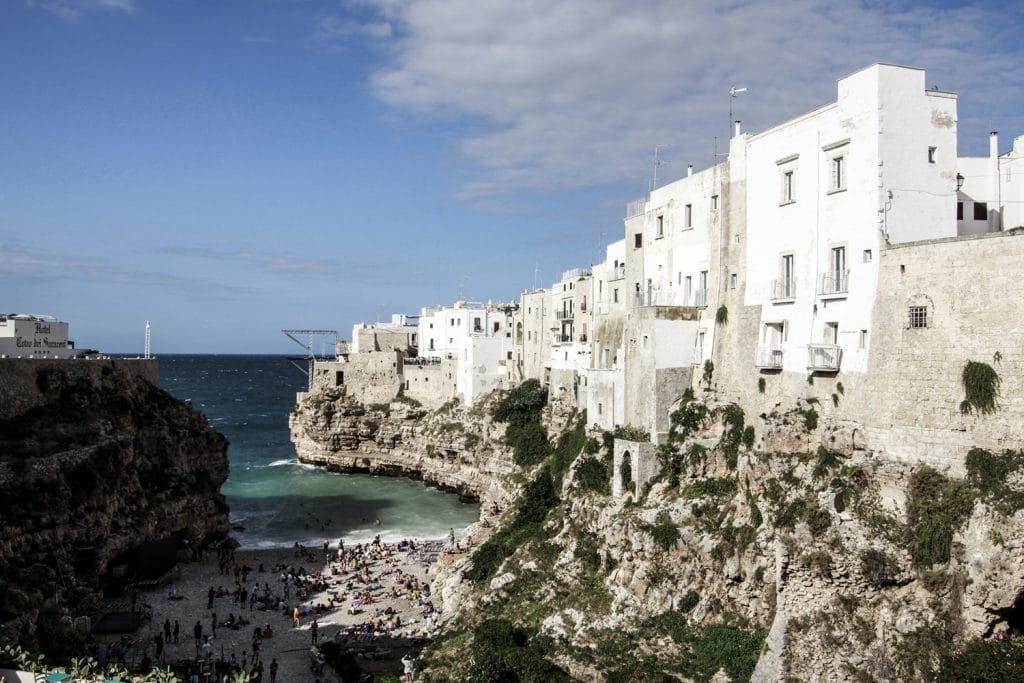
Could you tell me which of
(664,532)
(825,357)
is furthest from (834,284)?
(664,532)

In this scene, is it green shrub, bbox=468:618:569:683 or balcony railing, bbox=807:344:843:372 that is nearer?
green shrub, bbox=468:618:569:683

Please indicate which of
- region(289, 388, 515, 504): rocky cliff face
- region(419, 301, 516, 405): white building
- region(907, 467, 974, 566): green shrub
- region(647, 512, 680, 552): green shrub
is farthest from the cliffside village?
region(419, 301, 516, 405): white building

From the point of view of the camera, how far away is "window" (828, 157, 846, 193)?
24.0 meters

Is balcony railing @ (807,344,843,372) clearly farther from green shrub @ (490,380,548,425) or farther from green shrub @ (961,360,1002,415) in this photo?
green shrub @ (490,380,548,425)

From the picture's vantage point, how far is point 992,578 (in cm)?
1830

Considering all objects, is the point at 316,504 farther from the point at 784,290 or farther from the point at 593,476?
the point at 784,290

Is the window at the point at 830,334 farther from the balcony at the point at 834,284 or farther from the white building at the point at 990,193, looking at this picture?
the white building at the point at 990,193

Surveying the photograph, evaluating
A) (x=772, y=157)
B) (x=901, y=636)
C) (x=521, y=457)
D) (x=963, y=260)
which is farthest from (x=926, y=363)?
(x=521, y=457)

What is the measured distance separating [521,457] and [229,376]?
15873 centimetres

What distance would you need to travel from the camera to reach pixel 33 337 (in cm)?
4125

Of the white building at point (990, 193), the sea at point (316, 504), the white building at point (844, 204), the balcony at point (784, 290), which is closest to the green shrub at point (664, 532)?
the white building at point (844, 204)

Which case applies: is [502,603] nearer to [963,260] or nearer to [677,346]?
[677,346]

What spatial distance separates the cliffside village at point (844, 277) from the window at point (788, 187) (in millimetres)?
43

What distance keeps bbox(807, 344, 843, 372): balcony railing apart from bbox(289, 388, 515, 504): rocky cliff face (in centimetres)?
3291
